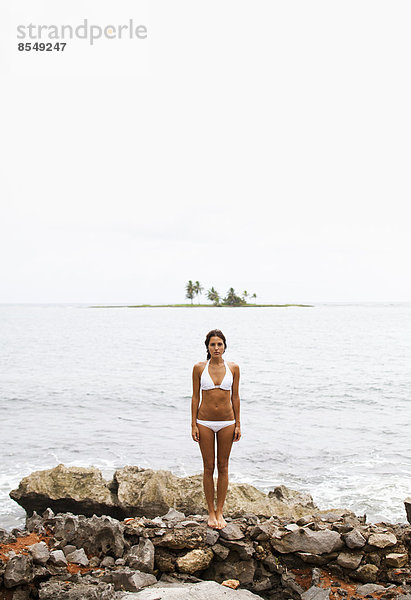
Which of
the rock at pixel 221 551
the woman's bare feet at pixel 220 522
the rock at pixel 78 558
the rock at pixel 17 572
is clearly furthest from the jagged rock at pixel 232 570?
the rock at pixel 17 572

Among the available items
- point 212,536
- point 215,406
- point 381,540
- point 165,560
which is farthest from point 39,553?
point 381,540

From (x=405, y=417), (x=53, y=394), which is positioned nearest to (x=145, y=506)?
(x=405, y=417)

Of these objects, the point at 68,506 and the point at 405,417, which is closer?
the point at 68,506

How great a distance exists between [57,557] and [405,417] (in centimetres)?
1985

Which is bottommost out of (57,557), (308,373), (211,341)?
(308,373)

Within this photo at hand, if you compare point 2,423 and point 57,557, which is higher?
point 57,557

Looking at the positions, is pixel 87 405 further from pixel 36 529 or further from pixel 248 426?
pixel 36 529

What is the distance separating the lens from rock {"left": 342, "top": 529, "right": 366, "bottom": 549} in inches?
265

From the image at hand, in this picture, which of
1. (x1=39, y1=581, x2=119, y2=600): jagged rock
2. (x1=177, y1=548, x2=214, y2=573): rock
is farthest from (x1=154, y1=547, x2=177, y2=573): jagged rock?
(x1=39, y1=581, x2=119, y2=600): jagged rock

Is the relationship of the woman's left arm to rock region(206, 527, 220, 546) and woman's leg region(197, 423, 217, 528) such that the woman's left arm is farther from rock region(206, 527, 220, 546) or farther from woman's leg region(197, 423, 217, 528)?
rock region(206, 527, 220, 546)

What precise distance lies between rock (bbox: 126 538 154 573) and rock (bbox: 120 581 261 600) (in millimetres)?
460

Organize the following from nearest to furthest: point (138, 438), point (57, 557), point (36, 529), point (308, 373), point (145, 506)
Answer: point (57, 557) → point (36, 529) → point (145, 506) → point (138, 438) → point (308, 373)

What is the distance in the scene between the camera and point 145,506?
9.93 metres

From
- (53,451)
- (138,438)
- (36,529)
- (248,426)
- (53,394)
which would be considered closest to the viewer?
(36,529)
